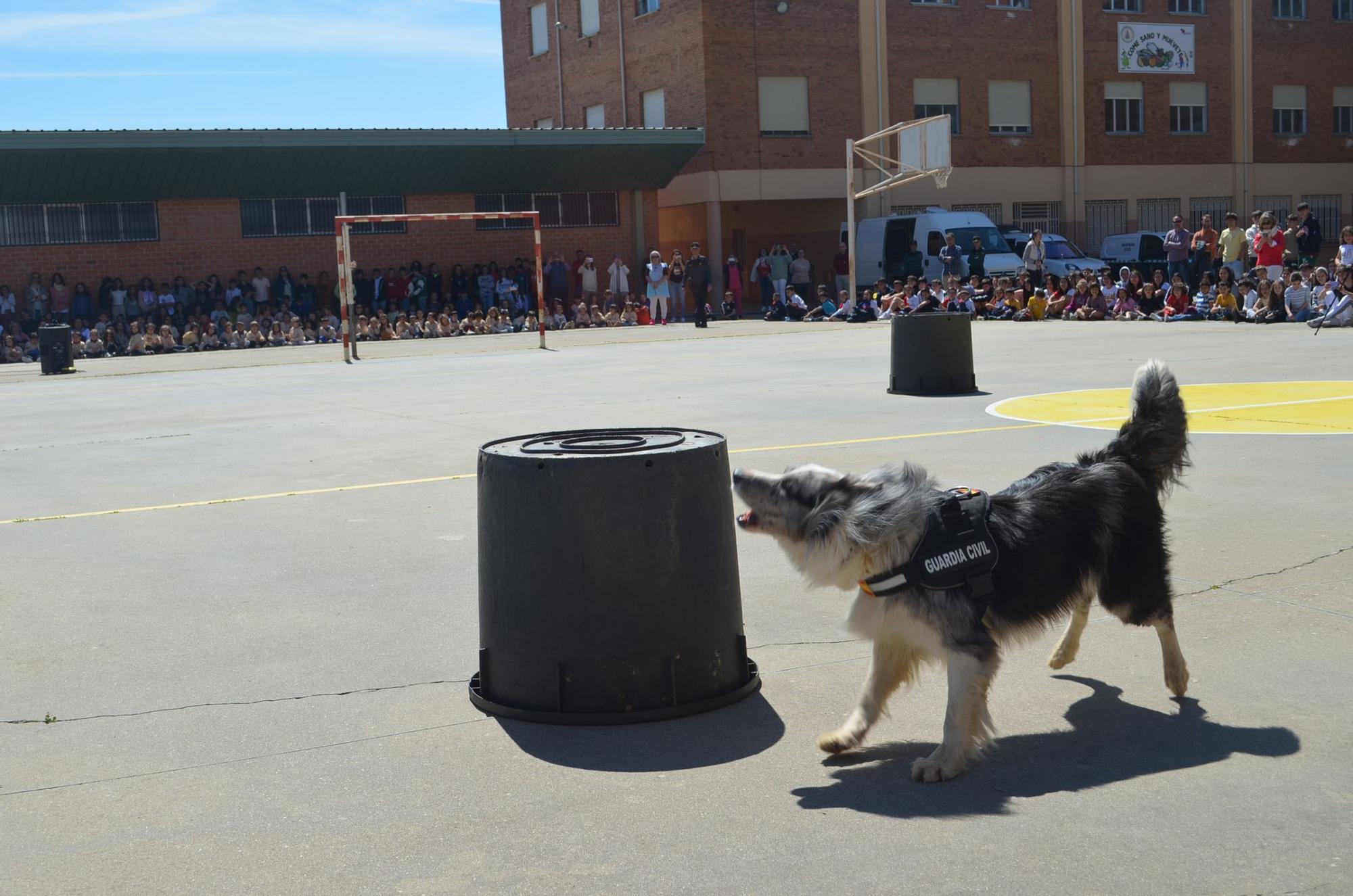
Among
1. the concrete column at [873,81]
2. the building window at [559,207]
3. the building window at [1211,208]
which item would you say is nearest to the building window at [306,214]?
the building window at [559,207]

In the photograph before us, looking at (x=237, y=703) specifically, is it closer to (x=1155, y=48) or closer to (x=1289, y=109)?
(x=1155, y=48)

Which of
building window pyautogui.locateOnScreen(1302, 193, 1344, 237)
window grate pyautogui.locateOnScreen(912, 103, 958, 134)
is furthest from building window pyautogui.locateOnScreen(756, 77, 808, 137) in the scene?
building window pyautogui.locateOnScreen(1302, 193, 1344, 237)

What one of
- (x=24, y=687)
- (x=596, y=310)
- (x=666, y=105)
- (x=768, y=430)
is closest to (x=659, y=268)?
(x=596, y=310)

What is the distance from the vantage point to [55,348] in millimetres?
26297

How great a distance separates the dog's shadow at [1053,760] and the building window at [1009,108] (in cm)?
4518

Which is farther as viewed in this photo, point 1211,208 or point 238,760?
point 1211,208

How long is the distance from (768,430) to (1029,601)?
8181 mm

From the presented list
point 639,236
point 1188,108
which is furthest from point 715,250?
point 1188,108

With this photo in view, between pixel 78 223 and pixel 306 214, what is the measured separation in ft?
20.0

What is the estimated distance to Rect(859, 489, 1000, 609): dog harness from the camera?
14.4 feet

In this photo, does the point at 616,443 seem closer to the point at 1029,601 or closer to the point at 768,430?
the point at 1029,601

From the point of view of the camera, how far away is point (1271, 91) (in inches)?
2052

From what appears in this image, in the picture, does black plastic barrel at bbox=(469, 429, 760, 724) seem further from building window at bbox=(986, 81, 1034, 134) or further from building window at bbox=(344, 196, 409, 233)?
building window at bbox=(986, 81, 1034, 134)

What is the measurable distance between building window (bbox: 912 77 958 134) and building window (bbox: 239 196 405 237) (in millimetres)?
17203
